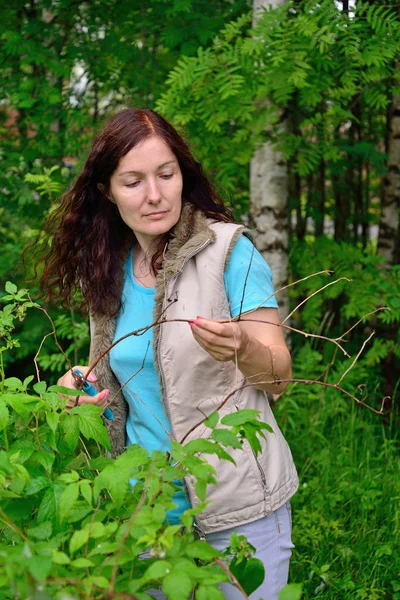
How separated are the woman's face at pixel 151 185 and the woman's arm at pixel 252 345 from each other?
420 millimetres

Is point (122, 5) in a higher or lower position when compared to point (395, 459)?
higher

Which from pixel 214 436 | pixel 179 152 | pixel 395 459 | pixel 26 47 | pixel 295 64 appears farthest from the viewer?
pixel 26 47

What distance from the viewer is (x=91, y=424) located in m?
1.55

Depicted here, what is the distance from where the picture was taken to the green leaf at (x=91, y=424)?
1.55m

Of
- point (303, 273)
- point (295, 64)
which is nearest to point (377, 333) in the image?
A: point (303, 273)

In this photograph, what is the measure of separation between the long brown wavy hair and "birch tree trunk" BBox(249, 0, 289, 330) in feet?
5.64

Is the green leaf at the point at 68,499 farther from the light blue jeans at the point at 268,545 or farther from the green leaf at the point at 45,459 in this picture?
the light blue jeans at the point at 268,545

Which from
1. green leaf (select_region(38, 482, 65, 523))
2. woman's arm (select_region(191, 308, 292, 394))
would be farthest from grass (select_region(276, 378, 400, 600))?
green leaf (select_region(38, 482, 65, 523))

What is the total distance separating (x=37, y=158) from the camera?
4895 millimetres

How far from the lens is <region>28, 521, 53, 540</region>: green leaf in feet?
4.43

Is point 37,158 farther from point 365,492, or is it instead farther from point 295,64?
point 365,492

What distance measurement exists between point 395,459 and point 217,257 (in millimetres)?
2237

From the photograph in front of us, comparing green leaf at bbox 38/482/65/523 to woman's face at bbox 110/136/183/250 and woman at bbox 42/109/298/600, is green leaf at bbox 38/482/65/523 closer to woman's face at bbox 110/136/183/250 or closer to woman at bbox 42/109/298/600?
woman at bbox 42/109/298/600

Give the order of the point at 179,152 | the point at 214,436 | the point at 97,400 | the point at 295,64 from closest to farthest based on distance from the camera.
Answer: the point at 214,436 → the point at 97,400 → the point at 179,152 → the point at 295,64
